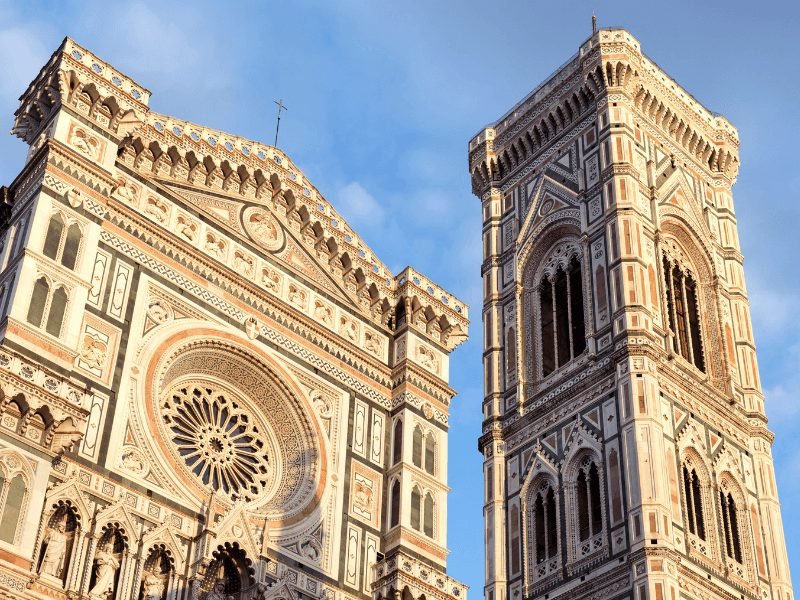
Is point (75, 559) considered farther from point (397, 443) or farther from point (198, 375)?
point (397, 443)

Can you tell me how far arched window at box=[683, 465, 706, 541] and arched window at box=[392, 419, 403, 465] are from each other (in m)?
8.54

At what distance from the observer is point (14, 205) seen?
1748 centimetres

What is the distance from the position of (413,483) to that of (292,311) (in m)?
3.16

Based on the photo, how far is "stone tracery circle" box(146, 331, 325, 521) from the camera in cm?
1716

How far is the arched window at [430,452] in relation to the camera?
19.2m

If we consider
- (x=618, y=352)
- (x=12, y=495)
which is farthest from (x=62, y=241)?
(x=618, y=352)

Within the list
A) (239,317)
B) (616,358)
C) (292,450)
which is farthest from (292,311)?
(616,358)

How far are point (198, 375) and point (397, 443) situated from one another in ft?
10.5

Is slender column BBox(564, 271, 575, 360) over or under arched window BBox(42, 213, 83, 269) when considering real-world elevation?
over

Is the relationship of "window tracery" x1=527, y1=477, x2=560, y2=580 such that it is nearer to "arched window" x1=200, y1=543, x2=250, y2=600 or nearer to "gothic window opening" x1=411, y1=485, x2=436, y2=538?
"gothic window opening" x1=411, y1=485, x2=436, y2=538

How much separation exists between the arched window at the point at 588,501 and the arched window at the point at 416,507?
7954mm

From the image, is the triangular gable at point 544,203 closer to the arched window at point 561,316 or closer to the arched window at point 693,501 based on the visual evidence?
the arched window at point 561,316

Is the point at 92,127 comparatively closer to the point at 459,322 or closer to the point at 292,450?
the point at 292,450

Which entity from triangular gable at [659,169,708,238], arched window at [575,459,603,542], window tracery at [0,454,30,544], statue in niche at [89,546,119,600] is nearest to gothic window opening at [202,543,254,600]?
statue in niche at [89,546,119,600]
